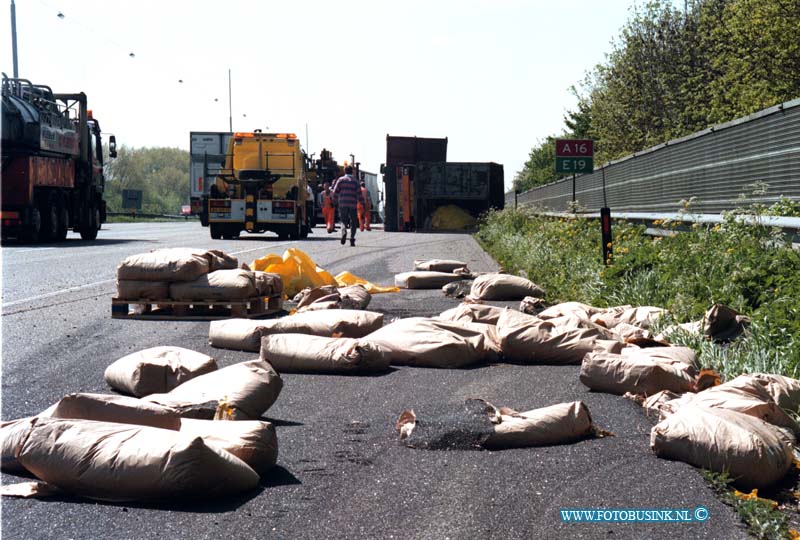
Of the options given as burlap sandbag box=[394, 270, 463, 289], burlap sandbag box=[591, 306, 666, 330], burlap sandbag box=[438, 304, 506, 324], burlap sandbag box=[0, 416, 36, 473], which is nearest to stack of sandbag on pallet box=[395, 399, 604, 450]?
burlap sandbag box=[0, 416, 36, 473]

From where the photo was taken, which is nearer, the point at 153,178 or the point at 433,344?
the point at 433,344

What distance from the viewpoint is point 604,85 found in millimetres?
58031

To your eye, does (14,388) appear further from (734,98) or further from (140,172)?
(140,172)

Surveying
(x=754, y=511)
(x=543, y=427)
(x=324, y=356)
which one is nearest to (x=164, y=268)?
(x=324, y=356)

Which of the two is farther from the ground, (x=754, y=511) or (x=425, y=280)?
(x=425, y=280)

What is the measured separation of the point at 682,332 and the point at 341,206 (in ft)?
68.6

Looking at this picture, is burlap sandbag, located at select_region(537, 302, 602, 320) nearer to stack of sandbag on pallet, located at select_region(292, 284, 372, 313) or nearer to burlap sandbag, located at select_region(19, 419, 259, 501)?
stack of sandbag on pallet, located at select_region(292, 284, 372, 313)

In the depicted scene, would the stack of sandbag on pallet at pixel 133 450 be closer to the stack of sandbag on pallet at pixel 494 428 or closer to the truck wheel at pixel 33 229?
the stack of sandbag on pallet at pixel 494 428

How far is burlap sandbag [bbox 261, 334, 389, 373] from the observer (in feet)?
24.7

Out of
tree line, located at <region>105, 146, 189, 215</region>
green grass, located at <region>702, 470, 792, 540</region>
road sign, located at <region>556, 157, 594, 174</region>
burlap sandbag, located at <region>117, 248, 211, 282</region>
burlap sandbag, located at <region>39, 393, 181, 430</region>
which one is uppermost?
tree line, located at <region>105, 146, 189, 215</region>

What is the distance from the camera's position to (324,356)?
298 inches

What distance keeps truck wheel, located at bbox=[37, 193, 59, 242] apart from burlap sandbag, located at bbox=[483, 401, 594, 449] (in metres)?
25.0

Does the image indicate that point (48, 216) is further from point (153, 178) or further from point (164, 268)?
point (153, 178)

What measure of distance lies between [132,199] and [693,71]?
60.2m
